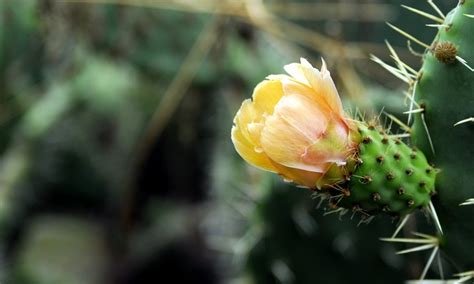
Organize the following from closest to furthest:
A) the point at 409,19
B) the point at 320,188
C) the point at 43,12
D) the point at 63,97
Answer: the point at 320,188 < the point at 409,19 < the point at 43,12 < the point at 63,97

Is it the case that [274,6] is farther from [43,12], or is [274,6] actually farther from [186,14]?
[43,12]

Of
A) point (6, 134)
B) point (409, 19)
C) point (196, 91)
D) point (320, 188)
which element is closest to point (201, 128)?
point (196, 91)

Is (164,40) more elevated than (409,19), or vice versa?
(409,19)

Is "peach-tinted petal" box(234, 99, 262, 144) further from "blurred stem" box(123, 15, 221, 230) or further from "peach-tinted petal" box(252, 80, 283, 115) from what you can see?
"blurred stem" box(123, 15, 221, 230)

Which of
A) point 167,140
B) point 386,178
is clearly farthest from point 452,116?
point 167,140

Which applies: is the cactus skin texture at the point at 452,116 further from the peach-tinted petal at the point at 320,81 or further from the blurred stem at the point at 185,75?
the blurred stem at the point at 185,75

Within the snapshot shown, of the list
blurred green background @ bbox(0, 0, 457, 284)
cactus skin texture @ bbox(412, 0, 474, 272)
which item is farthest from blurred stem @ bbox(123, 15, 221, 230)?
cactus skin texture @ bbox(412, 0, 474, 272)
